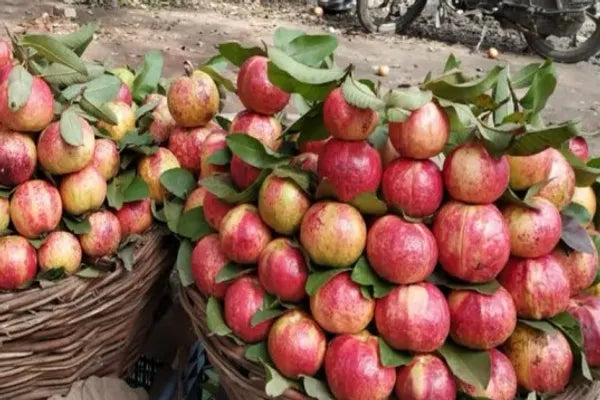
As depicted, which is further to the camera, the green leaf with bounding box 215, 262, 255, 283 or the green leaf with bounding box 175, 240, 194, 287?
the green leaf with bounding box 175, 240, 194, 287

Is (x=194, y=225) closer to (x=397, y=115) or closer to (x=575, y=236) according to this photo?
(x=397, y=115)

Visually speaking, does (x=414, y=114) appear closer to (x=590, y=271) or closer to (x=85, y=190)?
(x=590, y=271)

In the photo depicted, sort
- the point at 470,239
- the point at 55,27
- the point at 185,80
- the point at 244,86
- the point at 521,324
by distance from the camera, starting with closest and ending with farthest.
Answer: the point at 470,239, the point at 521,324, the point at 244,86, the point at 185,80, the point at 55,27

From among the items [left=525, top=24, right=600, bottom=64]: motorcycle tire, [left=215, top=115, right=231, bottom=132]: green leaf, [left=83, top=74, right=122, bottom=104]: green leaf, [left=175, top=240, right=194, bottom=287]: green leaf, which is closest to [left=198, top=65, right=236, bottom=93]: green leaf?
[left=215, top=115, right=231, bottom=132]: green leaf

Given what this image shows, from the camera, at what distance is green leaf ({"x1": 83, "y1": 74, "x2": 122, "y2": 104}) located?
67.0 inches

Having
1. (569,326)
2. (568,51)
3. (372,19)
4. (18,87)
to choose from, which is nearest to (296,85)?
(18,87)

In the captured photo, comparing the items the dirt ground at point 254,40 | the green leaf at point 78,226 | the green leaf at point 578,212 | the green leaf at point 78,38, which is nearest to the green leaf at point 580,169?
the green leaf at point 578,212

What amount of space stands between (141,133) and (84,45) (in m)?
0.27

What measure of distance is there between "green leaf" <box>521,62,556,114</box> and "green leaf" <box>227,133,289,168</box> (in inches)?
19.9

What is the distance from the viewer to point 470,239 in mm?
1250

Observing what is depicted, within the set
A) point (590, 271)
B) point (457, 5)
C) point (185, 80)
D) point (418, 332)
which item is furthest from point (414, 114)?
point (457, 5)

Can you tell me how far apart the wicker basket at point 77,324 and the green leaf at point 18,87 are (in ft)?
1.26

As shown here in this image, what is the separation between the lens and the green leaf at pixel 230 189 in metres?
1.43

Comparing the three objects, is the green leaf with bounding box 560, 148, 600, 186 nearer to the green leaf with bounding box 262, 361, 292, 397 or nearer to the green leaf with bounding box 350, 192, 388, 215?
the green leaf with bounding box 350, 192, 388, 215
